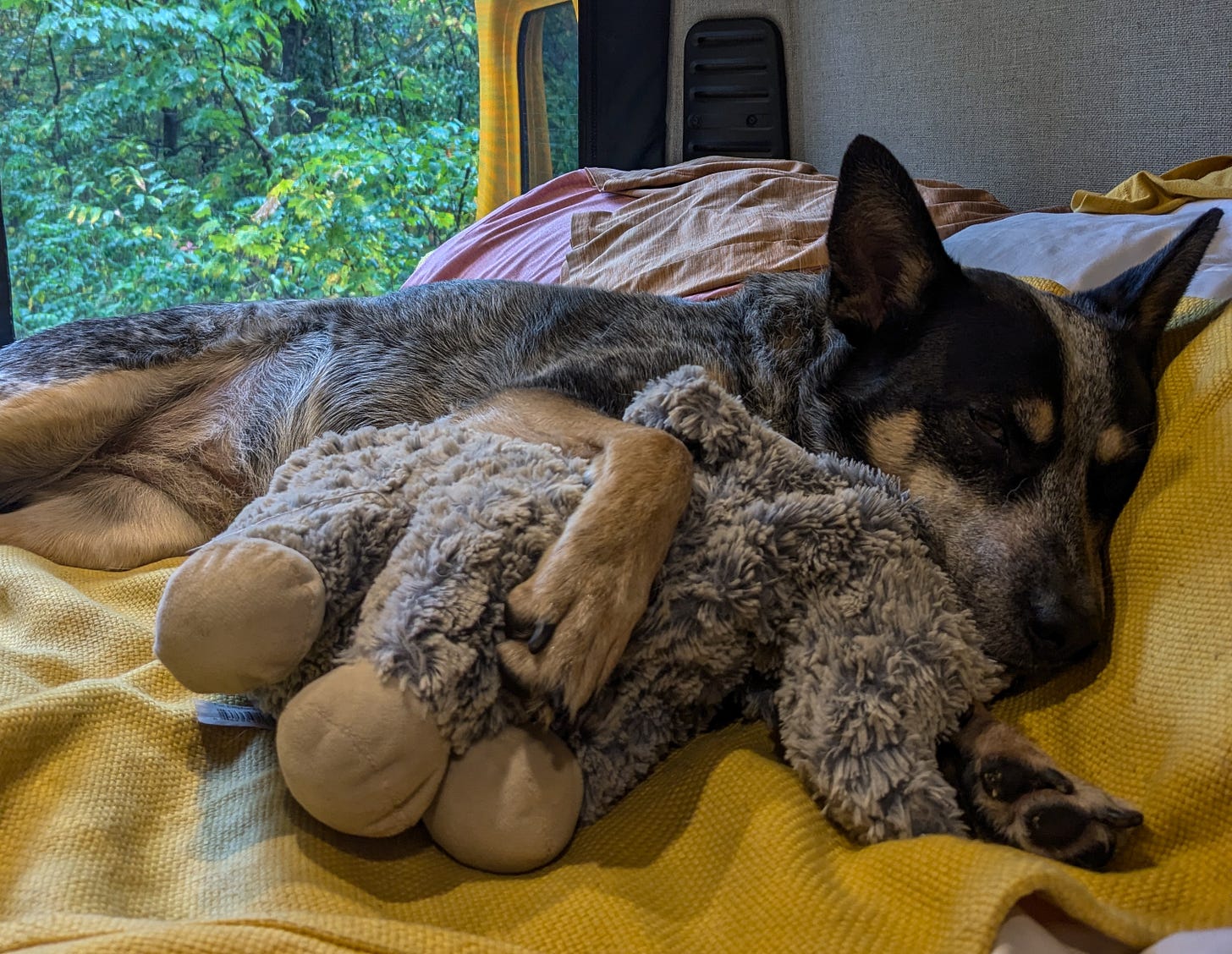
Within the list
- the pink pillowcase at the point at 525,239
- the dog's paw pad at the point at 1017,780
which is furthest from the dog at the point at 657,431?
the pink pillowcase at the point at 525,239

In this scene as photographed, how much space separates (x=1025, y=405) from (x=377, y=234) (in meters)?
5.70

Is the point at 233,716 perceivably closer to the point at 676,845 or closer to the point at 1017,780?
the point at 676,845

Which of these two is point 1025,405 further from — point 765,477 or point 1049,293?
point 765,477

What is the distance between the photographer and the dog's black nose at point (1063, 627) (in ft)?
4.95

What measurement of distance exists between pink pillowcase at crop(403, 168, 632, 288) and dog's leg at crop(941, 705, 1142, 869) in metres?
2.40

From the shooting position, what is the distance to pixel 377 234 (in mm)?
6617

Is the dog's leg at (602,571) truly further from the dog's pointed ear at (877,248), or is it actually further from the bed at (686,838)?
the dog's pointed ear at (877,248)

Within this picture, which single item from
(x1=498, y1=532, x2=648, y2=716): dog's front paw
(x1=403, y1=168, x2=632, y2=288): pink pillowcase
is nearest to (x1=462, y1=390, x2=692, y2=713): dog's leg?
(x1=498, y1=532, x2=648, y2=716): dog's front paw

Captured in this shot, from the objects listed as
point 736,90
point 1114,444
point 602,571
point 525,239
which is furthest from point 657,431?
point 736,90

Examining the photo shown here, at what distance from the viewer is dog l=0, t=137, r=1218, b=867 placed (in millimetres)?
1372

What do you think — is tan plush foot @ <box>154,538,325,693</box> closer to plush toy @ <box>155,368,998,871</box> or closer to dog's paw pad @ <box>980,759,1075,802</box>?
plush toy @ <box>155,368,998,871</box>

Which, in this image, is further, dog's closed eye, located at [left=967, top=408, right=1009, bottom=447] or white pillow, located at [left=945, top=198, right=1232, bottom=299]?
white pillow, located at [left=945, top=198, right=1232, bottom=299]

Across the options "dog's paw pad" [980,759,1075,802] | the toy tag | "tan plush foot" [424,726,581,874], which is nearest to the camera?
"tan plush foot" [424,726,581,874]

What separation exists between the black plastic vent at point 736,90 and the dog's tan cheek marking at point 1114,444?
3.89 metres
